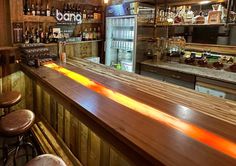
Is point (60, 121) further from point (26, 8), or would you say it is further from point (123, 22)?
point (123, 22)

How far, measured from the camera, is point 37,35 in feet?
12.7

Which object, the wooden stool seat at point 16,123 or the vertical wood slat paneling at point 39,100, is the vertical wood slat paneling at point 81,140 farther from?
the wooden stool seat at point 16,123

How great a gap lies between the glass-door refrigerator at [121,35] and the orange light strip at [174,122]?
88.1 inches

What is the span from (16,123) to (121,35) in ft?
10.2

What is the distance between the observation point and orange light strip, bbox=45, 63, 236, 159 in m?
1.10

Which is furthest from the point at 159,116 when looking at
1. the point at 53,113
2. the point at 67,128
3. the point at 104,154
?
the point at 53,113

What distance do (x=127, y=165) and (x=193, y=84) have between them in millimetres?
2268

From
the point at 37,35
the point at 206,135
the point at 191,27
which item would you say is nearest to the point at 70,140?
the point at 206,135

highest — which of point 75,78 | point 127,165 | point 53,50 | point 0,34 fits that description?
point 0,34

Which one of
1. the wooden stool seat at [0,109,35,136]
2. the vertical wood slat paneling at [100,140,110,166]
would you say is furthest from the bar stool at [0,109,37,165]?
the vertical wood slat paneling at [100,140,110,166]

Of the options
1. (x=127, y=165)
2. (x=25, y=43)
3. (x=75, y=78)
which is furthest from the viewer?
(x=25, y=43)

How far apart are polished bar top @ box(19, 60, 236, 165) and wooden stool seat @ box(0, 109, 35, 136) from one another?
407 mm

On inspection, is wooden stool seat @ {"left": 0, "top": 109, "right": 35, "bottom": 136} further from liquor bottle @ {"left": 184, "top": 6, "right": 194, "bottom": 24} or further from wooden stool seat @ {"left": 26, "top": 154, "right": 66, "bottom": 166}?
liquor bottle @ {"left": 184, "top": 6, "right": 194, "bottom": 24}

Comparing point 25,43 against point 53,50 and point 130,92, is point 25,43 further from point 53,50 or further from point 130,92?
point 130,92
